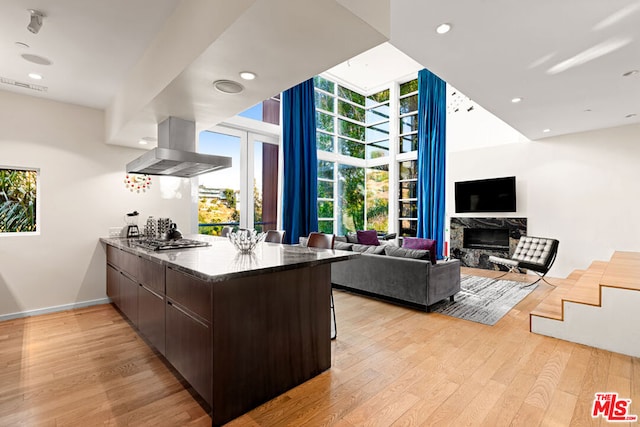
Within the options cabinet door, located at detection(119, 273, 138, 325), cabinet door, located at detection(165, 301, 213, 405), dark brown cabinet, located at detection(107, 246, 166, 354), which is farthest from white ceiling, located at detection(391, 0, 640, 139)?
cabinet door, located at detection(119, 273, 138, 325)

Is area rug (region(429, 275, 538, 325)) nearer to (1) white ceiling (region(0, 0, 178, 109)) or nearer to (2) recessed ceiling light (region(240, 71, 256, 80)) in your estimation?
(2) recessed ceiling light (region(240, 71, 256, 80))

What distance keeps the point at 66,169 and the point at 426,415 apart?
4.63m

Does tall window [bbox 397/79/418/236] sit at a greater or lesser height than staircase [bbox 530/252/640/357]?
greater

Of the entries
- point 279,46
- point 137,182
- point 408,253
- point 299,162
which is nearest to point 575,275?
point 408,253

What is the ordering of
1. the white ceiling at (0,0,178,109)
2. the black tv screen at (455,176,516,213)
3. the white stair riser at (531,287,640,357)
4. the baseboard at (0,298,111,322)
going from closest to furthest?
the white ceiling at (0,0,178,109) → the white stair riser at (531,287,640,357) → the baseboard at (0,298,111,322) → the black tv screen at (455,176,516,213)

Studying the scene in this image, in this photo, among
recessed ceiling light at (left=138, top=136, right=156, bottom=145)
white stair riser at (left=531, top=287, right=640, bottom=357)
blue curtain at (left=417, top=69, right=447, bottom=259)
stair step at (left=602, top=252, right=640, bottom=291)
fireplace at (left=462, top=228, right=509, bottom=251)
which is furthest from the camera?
blue curtain at (left=417, top=69, right=447, bottom=259)

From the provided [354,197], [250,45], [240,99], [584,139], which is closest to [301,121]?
[354,197]

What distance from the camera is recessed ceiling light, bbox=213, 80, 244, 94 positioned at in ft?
7.49

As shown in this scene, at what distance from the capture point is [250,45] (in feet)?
5.80

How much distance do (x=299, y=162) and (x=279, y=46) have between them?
4.52 meters

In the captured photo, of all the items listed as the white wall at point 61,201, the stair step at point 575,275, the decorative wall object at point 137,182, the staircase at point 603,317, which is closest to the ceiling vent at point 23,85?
the white wall at point 61,201

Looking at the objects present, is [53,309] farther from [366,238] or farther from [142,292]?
[366,238]

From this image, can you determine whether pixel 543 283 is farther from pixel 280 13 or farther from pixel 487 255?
pixel 280 13

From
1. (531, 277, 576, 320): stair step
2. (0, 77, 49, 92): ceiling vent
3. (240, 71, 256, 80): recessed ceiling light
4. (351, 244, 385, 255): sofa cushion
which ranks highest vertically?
(0, 77, 49, 92): ceiling vent
